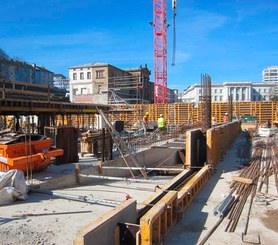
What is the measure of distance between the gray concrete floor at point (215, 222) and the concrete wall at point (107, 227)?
3.17 feet

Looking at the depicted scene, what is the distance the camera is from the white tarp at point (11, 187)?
23.8 ft

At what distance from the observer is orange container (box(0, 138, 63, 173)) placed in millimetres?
8656

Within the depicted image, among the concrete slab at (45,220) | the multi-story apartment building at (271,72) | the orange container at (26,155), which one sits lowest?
the concrete slab at (45,220)

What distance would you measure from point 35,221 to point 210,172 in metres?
6.39

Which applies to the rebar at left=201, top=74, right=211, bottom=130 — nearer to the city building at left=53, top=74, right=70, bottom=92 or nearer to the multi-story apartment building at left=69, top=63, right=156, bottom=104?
the multi-story apartment building at left=69, top=63, right=156, bottom=104

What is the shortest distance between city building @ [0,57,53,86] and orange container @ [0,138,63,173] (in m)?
33.1

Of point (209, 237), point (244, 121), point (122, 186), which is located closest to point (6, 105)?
point (122, 186)

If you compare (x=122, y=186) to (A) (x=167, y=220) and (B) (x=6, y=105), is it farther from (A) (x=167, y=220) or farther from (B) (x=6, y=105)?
(B) (x=6, y=105)

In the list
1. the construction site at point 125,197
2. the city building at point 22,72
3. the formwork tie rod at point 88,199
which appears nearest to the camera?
the construction site at point 125,197

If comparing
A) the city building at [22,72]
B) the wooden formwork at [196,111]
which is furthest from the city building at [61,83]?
the wooden formwork at [196,111]

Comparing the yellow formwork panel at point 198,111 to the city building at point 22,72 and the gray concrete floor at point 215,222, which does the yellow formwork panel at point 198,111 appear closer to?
the city building at point 22,72

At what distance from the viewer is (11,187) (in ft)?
24.3

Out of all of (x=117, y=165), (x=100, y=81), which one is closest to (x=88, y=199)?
(x=117, y=165)

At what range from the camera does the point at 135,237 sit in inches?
183
